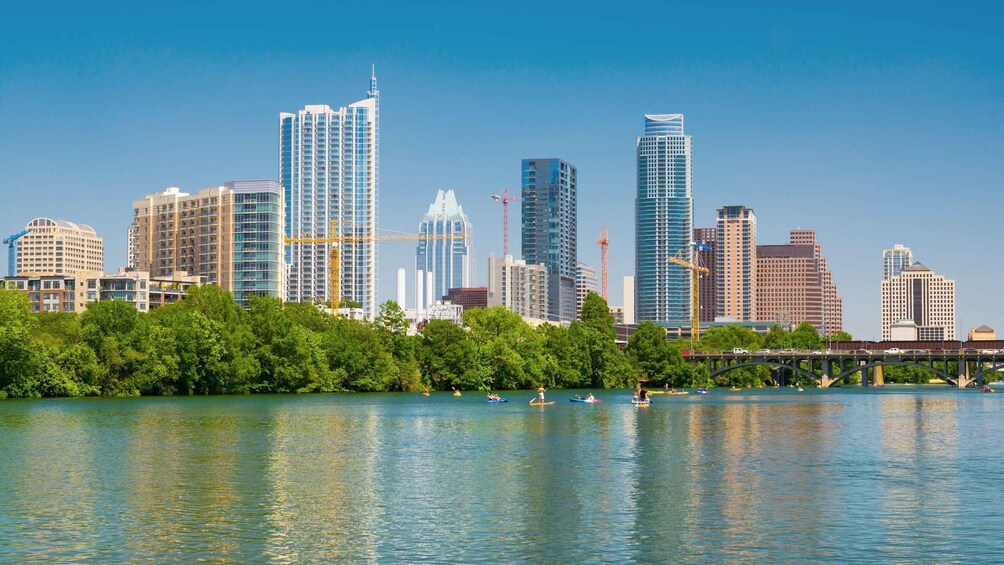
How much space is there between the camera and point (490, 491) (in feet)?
185

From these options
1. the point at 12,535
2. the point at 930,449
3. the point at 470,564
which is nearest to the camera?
the point at 470,564

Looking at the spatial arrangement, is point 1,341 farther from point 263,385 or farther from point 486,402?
point 486,402

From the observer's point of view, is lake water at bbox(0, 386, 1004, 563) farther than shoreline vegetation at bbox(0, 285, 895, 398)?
No

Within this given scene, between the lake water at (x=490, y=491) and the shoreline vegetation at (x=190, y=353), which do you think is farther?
the shoreline vegetation at (x=190, y=353)

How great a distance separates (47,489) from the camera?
55656 millimetres

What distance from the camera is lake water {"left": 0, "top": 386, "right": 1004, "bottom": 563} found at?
4172 centimetres

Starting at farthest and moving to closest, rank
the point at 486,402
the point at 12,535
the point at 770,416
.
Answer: the point at 486,402
the point at 770,416
the point at 12,535

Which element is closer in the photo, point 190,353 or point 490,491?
point 490,491

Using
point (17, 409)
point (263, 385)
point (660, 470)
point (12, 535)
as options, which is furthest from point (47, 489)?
point (263, 385)

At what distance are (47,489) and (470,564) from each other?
26386mm

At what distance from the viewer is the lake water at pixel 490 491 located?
41.7 meters

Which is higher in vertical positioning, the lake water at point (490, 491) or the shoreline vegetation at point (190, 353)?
the shoreline vegetation at point (190, 353)

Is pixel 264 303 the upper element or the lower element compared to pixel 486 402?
upper

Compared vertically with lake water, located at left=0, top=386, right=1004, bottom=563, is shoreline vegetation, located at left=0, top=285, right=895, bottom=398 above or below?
above
